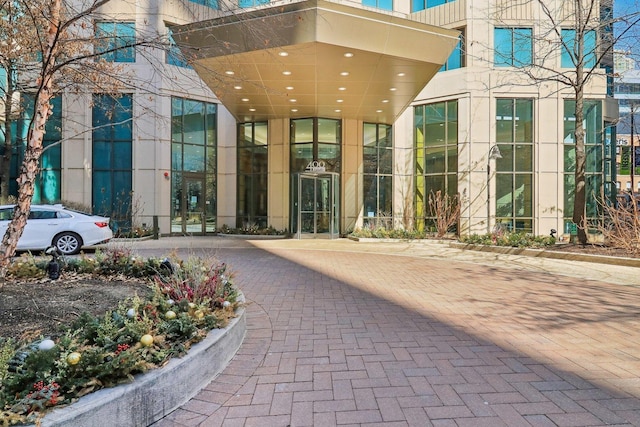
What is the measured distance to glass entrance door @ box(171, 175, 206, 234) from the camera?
19188 millimetres

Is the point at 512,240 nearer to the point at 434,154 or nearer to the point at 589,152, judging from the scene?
the point at 434,154

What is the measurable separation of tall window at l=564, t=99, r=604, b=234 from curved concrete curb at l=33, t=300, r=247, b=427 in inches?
807

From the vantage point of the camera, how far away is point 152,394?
2725 mm

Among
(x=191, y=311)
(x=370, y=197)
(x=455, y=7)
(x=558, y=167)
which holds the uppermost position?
(x=455, y=7)

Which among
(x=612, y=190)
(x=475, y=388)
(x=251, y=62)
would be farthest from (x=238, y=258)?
(x=612, y=190)

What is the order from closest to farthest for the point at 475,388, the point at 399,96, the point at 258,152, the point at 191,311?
the point at 475,388 < the point at 191,311 < the point at 399,96 < the point at 258,152

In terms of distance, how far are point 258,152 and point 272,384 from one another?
17778 mm

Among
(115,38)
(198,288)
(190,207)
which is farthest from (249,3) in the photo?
(190,207)

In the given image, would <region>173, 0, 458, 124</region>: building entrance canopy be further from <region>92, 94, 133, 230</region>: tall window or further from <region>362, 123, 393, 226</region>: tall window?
<region>92, 94, 133, 230</region>: tall window

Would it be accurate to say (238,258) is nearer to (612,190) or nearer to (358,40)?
(358,40)

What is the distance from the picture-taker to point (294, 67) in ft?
40.1

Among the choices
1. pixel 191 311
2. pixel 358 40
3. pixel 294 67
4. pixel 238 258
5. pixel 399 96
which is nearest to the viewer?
pixel 191 311

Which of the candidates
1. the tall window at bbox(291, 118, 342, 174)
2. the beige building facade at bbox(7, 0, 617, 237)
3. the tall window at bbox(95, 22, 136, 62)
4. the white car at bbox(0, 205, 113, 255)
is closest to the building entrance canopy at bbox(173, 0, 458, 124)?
the tall window at bbox(95, 22, 136, 62)

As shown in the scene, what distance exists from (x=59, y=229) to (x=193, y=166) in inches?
358
